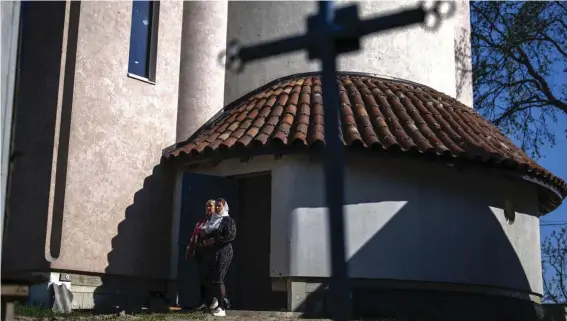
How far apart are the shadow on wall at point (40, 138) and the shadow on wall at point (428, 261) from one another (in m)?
3.67

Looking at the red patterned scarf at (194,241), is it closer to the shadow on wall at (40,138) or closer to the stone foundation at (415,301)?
the stone foundation at (415,301)

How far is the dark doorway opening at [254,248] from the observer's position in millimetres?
14414

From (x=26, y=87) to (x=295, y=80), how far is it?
4.47 meters

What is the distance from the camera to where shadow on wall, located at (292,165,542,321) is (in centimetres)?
1162

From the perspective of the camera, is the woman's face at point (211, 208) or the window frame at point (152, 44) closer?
the woman's face at point (211, 208)

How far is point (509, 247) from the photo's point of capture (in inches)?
517


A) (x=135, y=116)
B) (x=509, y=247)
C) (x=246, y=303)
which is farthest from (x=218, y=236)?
(x=509, y=247)

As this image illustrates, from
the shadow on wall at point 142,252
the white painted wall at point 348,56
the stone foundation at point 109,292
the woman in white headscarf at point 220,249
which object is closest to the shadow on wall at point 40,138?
the stone foundation at point 109,292

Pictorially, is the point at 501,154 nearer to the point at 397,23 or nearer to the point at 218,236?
the point at 218,236

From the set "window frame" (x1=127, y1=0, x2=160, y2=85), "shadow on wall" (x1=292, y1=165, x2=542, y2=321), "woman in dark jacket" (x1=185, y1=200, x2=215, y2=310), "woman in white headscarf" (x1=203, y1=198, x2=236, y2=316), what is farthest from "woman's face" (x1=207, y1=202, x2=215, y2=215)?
"window frame" (x1=127, y1=0, x2=160, y2=85)

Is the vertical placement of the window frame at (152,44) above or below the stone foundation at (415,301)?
above

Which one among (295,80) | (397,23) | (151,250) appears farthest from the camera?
(295,80)

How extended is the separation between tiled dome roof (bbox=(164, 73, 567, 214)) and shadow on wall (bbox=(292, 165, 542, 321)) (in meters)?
0.79

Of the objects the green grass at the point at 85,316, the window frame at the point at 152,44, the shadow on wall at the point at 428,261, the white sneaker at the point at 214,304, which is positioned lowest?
the green grass at the point at 85,316
